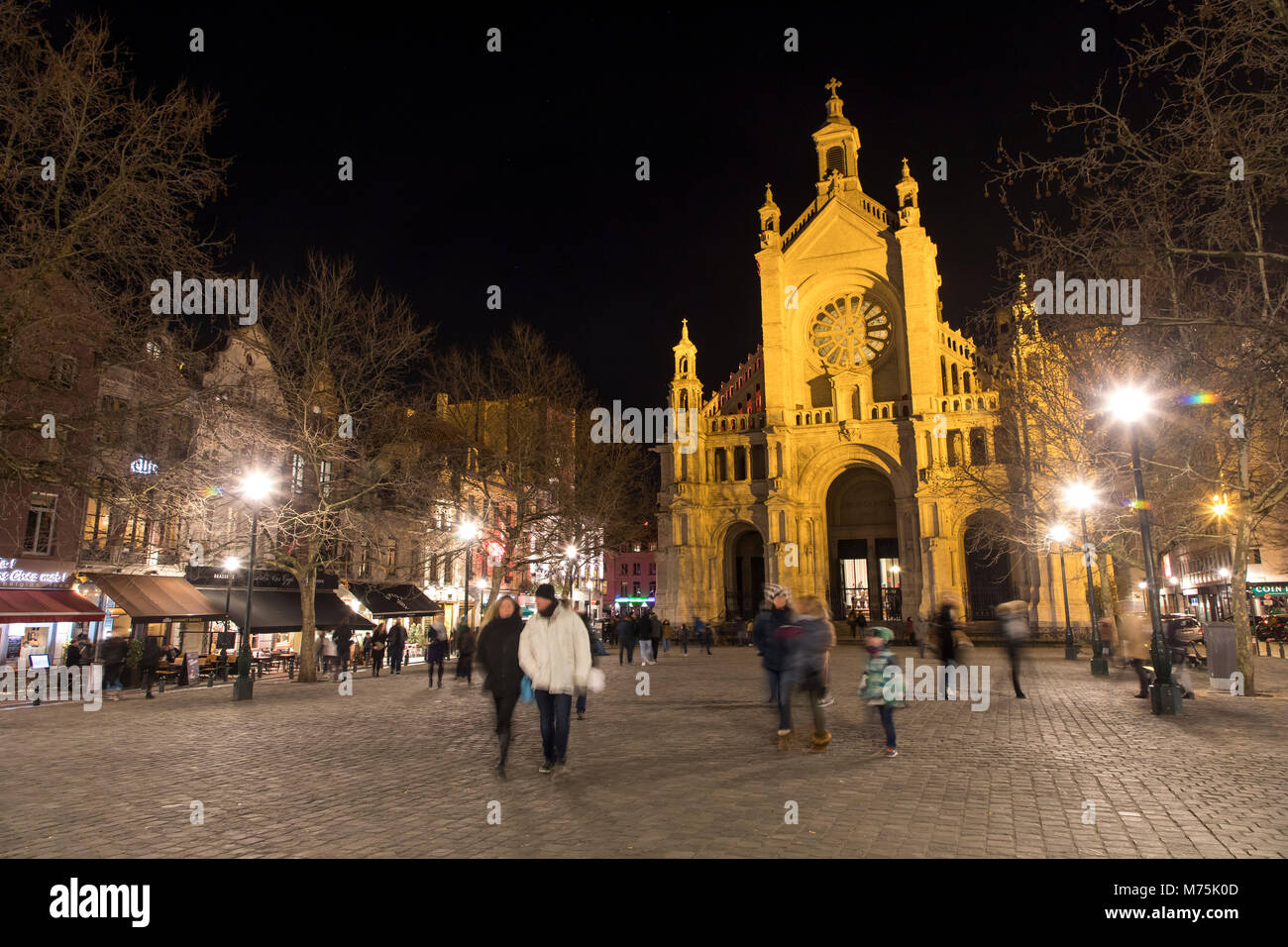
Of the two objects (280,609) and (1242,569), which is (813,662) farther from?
(280,609)

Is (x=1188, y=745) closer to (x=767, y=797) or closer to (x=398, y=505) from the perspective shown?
(x=767, y=797)

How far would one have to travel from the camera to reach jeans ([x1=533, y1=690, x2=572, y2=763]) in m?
8.11

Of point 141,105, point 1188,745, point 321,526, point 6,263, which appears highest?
point 141,105

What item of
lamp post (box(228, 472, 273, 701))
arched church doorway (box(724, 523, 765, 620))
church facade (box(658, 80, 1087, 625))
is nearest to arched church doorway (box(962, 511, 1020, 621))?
church facade (box(658, 80, 1087, 625))

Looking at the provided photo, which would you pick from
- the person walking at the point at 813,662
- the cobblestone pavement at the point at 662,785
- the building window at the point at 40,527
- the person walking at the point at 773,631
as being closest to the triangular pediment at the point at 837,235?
the cobblestone pavement at the point at 662,785

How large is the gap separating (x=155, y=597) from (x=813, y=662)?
921 inches

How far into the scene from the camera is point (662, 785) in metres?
7.72

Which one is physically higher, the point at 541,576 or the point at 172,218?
the point at 172,218

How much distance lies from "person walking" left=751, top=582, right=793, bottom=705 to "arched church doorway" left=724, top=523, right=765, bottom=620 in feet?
116

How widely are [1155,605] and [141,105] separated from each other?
1948 centimetres

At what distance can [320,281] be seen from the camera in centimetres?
2148

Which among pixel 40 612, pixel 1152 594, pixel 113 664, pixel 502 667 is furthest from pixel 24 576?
pixel 1152 594

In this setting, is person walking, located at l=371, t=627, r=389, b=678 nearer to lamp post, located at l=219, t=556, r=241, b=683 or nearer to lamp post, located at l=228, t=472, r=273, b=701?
lamp post, located at l=219, t=556, r=241, b=683
